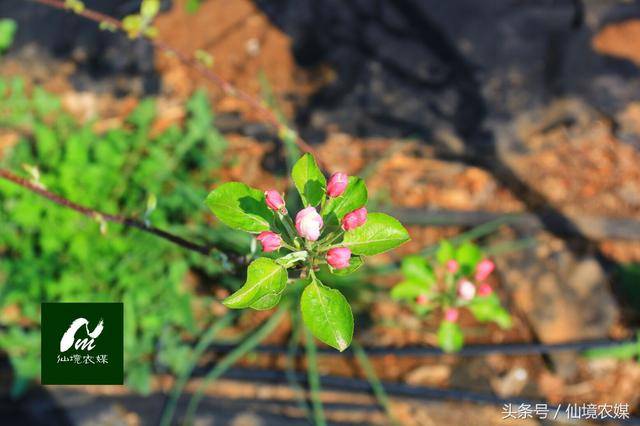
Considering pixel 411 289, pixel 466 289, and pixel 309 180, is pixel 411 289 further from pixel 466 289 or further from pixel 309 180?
pixel 309 180

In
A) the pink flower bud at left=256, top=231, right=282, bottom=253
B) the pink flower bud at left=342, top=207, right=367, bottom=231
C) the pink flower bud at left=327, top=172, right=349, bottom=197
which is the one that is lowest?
the pink flower bud at left=256, top=231, right=282, bottom=253

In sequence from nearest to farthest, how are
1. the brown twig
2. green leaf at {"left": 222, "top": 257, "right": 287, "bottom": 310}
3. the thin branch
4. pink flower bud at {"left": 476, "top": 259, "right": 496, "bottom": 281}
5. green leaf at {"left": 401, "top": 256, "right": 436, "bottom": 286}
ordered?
green leaf at {"left": 222, "top": 257, "right": 287, "bottom": 310} < the thin branch < the brown twig < pink flower bud at {"left": 476, "top": 259, "right": 496, "bottom": 281} < green leaf at {"left": 401, "top": 256, "right": 436, "bottom": 286}

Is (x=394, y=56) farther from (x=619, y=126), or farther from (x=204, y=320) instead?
(x=204, y=320)

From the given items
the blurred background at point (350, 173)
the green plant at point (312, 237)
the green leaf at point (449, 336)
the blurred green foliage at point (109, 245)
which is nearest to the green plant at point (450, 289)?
the green leaf at point (449, 336)

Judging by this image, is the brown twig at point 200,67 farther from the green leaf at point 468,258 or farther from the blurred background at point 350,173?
the green leaf at point 468,258

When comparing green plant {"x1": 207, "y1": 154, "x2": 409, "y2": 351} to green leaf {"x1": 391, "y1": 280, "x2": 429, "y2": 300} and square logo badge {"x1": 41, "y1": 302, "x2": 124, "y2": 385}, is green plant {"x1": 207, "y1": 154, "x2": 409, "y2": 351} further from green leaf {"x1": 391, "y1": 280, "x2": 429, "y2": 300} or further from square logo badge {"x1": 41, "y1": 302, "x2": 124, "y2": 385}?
square logo badge {"x1": 41, "y1": 302, "x2": 124, "y2": 385}

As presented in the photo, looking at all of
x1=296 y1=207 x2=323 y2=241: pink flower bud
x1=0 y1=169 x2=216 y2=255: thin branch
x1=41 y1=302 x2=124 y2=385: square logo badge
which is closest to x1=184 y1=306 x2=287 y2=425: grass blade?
x1=41 y1=302 x2=124 y2=385: square logo badge

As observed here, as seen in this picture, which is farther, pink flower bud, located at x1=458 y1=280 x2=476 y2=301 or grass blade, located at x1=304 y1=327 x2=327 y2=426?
grass blade, located at x1=304 y1=327 x2=327 y2=426

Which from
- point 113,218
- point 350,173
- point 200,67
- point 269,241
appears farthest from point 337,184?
point 350,173
